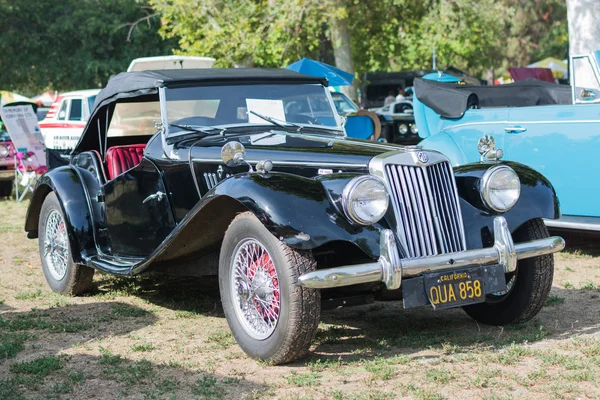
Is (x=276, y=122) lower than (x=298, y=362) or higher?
higher

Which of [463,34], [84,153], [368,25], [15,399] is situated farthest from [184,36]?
[15,399]

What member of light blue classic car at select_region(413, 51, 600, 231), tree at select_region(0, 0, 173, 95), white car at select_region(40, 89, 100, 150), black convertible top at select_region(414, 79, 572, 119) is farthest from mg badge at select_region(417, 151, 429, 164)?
tree at select_region(0, 0, 173, 95)

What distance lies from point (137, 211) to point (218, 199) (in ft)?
4.87

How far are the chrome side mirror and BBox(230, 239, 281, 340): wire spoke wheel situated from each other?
4392mm

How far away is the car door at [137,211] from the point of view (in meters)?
5.93

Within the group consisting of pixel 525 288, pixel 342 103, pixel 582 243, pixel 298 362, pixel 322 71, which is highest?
pixel 322 71

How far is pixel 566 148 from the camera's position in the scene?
7703 millimetres

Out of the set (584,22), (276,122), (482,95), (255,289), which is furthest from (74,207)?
(584,22)

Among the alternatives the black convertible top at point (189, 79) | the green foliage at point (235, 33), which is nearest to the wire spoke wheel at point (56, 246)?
the black convertible top at point (189, 79)

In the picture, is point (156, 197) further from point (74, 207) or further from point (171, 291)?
point (171, 291)

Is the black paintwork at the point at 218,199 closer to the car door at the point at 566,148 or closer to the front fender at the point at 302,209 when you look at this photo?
the front fender at the point at 302,209

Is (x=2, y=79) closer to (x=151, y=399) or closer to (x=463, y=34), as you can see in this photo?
(x=463, y=34)

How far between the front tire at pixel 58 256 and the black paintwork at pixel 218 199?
194mm

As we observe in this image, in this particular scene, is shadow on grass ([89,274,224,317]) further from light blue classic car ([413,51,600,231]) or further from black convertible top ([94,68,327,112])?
light blue classic car ([413,51,600,231])
